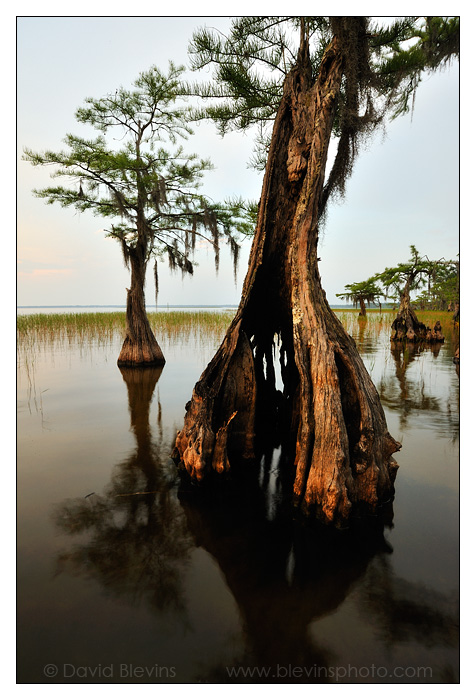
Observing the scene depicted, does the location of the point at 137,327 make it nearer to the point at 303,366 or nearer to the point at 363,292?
the point at 303,366

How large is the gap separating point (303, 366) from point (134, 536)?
2092 mm

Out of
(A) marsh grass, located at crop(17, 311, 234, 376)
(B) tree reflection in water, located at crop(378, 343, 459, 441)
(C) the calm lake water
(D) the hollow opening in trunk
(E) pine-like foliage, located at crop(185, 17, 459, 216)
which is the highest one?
(E) pine-like foliage, located at crop(185, 17, 459, 216)

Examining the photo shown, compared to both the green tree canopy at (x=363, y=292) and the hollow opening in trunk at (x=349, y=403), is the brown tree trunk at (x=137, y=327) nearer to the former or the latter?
the hollow opening in trunk at (x=349, y=403)

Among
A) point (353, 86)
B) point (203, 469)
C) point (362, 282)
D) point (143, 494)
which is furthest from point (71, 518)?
point (362, 282)

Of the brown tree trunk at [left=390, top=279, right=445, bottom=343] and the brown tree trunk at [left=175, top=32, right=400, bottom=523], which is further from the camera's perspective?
the brown tree trunk at [left=390, top=279, right=445, bottom=343]

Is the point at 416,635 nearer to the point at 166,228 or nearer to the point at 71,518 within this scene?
the point at 71,518

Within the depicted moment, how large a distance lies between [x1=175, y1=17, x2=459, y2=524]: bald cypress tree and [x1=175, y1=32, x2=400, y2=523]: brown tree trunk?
0.01 m

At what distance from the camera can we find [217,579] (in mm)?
2521

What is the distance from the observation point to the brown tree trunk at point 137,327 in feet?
32.6

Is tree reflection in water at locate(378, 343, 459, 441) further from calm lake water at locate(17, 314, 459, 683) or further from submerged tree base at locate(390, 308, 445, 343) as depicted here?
submerged tree base at locate(390, 308, 445, 343)

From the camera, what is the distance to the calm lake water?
1955mm

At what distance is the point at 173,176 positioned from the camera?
31.5 feet

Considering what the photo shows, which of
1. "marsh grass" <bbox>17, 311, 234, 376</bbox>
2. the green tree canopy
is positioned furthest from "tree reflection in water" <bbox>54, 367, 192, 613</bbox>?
the green tree canopy

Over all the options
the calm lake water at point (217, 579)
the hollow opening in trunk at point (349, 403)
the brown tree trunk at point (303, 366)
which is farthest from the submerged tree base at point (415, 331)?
the hollow opening in trunk at point (349, 403)
